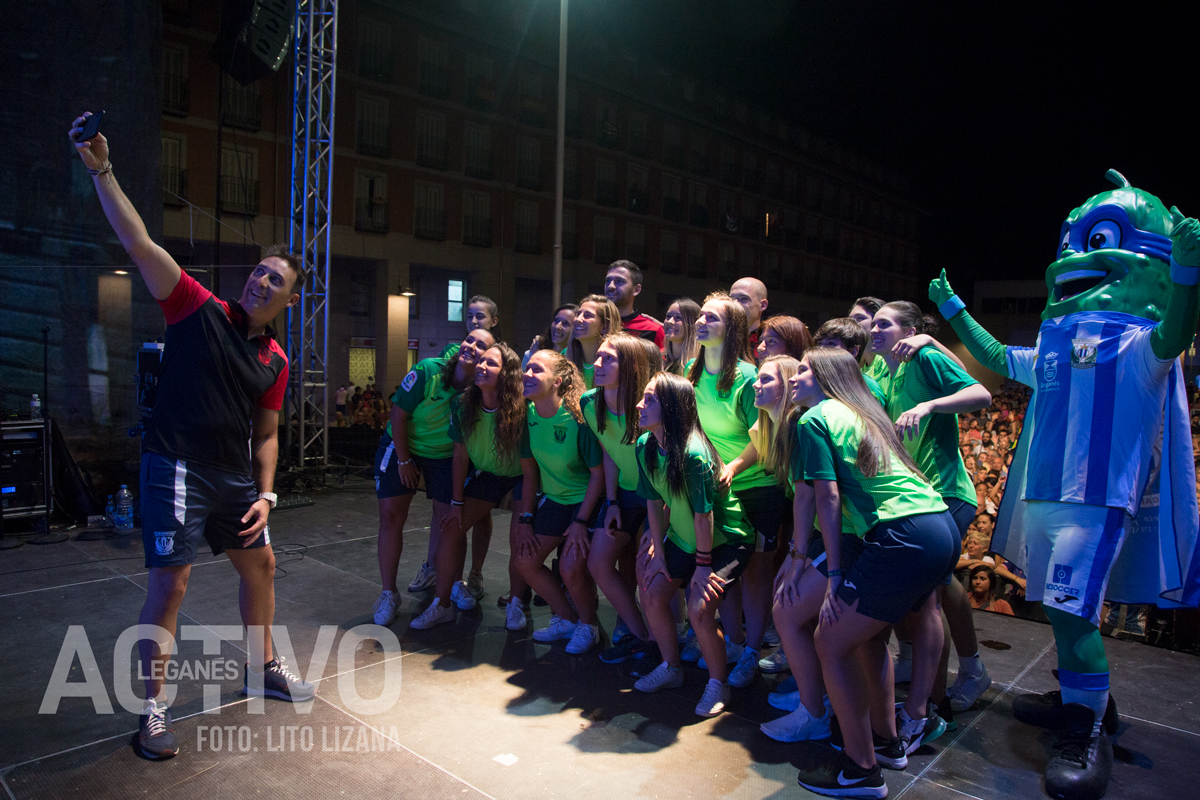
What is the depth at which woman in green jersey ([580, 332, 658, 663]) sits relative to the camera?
349 centimetres

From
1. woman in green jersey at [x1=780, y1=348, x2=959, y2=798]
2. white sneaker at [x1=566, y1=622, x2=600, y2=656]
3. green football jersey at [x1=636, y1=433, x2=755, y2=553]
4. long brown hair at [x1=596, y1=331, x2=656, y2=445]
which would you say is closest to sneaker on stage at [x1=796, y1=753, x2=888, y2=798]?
woman in green jersey at [x1=780, y1=348, x2=959, y2=798]

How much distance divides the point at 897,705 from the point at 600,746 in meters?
1.23

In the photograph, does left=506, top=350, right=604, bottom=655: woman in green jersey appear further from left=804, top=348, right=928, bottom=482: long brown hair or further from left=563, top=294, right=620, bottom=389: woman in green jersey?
left=804, top=348, right=928, bottom=482: long brown hair

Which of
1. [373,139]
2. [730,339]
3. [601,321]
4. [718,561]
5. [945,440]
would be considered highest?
[373,139]

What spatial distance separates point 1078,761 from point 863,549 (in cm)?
107

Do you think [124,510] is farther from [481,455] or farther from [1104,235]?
[1104,235]

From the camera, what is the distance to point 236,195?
17.5 m

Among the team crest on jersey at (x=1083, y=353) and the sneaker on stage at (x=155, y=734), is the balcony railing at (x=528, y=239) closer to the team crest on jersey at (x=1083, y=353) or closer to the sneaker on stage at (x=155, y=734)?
the team crest on jersey at (x=1083, y=353)

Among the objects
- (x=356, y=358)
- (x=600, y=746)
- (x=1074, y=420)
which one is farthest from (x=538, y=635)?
(x=356, y=358)

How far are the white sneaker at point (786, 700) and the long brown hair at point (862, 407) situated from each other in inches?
46.1

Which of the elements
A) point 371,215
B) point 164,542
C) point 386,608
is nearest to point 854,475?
point 164,542

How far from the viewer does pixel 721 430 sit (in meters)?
3.60

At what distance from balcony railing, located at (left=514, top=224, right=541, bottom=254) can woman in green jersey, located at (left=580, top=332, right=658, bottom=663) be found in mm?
20157

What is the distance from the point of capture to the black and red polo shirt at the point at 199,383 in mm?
2754
